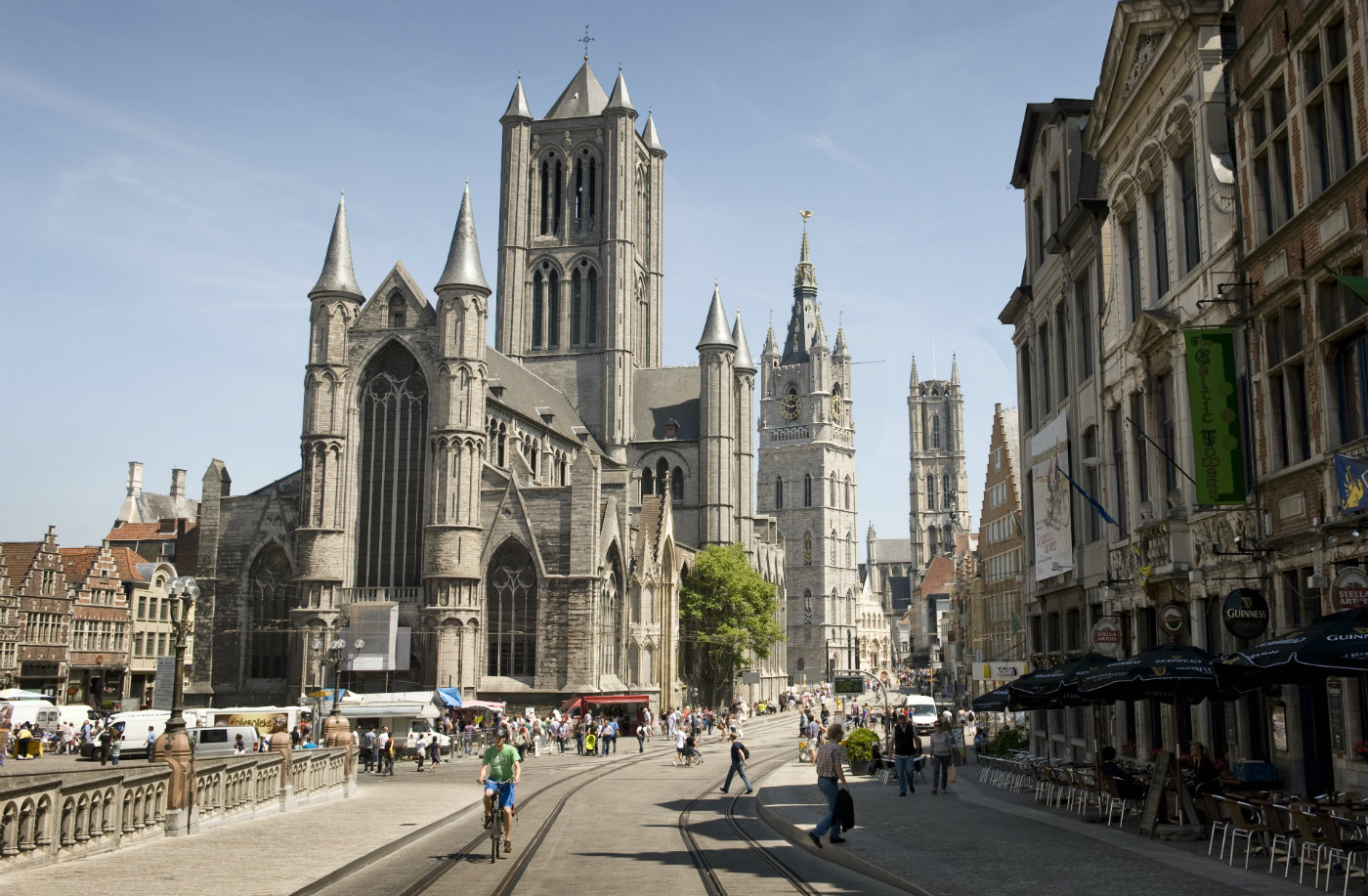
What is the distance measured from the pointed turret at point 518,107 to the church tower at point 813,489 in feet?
211

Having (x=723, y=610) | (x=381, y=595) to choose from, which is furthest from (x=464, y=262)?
(x=723, y=610)

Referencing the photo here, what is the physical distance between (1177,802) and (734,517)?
6401 centimetres

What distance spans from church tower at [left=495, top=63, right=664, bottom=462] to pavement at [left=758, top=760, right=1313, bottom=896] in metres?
55.2

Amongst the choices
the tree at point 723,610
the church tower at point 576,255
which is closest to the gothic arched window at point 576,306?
the church tower at point 576,255

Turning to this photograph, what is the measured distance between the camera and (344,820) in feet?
62.7

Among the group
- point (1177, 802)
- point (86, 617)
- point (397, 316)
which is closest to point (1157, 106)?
point (1177, 802)

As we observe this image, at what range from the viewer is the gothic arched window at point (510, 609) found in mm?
52719

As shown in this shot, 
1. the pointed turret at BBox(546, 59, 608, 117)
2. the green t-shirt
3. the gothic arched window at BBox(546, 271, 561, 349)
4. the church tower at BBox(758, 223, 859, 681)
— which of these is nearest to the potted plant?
the green t-shirt

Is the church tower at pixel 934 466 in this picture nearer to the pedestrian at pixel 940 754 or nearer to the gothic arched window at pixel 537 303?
the gothic arched window at pixel 537 303

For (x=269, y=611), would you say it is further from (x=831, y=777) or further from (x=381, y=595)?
(x=831, y=777)

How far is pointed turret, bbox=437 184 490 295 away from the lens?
5322 cm

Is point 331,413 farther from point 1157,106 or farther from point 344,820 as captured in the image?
point 1157,106

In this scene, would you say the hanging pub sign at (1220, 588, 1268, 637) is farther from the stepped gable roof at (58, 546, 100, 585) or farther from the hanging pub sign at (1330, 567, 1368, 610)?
the stepped gable roof at (58, 546, 100, 585)

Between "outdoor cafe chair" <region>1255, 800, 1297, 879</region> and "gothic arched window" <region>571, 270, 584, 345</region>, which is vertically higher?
"gothic arched window" <region>571, 270, 584, 345</region>
